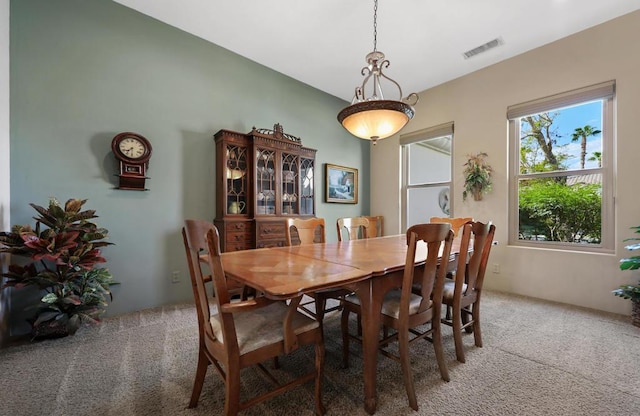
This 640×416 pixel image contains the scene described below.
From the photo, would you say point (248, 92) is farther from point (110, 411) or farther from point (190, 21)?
point (110, 411)

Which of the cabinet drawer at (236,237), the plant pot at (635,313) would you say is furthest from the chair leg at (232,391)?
the plant pot at (635,313)

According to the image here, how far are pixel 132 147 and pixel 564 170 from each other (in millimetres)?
4802

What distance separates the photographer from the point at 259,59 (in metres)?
3.42

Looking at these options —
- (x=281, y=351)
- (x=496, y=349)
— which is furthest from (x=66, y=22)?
(x=496, y=349)

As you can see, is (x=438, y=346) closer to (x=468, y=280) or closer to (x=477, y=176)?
(x=468, y=280)

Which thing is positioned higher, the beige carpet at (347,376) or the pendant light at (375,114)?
the pendant light at (375,114)

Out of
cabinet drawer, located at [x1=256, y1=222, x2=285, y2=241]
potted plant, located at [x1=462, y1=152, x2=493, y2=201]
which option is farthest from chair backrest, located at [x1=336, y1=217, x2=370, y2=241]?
potted plant, located at [x1=462, y1=152, x2=493, y2=201]

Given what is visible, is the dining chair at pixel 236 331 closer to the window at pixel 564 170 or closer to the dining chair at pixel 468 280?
the dining chair at pixel 468 280

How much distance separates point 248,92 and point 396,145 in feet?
8.49

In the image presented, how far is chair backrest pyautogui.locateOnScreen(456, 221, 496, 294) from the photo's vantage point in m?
1.67

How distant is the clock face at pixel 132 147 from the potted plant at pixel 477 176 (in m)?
3.97

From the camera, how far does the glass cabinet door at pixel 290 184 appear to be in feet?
11.5

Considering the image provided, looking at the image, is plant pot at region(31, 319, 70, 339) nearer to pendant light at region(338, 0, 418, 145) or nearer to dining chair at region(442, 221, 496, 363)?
pendant light at region(338, 0, 418, 145)

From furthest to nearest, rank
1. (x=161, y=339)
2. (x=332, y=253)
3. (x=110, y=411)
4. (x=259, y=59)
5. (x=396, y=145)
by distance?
1. (x=396, y=145)
2. (x=259, y=59)
3. (x=161, y=339)
4. (x=332, y=253)
5. (x=110, y=411)
